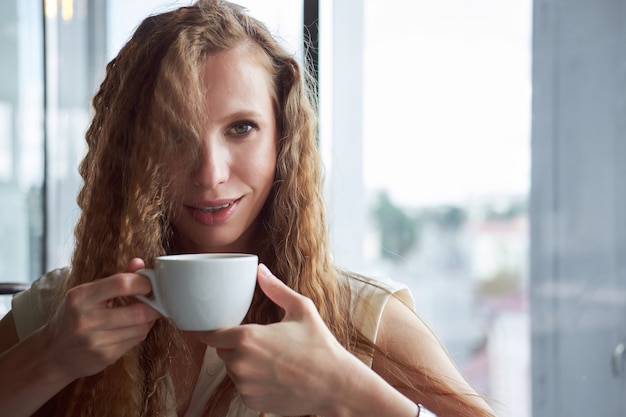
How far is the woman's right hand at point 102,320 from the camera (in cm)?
73

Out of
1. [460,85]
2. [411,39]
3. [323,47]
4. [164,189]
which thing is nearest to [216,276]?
[164,189]

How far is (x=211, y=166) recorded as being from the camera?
97cm

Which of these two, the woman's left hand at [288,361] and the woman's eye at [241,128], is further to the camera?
the woman's eye at [241,128]

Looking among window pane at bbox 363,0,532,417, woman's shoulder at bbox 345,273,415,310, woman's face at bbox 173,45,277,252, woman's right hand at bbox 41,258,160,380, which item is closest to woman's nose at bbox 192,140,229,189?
woman's face at bbox 173,45,277,252

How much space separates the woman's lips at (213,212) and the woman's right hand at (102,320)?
0.24 m

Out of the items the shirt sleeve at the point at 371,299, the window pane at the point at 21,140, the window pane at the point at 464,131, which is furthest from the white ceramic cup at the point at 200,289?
the window pane at the point at 464,131

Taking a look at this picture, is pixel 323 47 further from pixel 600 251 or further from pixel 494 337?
pixel 494 337

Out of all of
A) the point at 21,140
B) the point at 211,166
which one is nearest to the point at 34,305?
the point at 211,166

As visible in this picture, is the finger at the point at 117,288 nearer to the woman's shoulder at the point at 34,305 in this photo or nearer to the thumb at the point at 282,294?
the thumb at the point at 282,294

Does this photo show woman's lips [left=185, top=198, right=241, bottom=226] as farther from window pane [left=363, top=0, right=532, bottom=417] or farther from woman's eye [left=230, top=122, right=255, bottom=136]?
window pane [left=363, top=0, right=532, bottom=417]

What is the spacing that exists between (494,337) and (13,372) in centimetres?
414

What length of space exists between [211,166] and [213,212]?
86mm

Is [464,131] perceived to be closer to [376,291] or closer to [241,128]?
[376,291]

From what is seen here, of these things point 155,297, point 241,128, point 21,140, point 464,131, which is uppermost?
point 464,131
